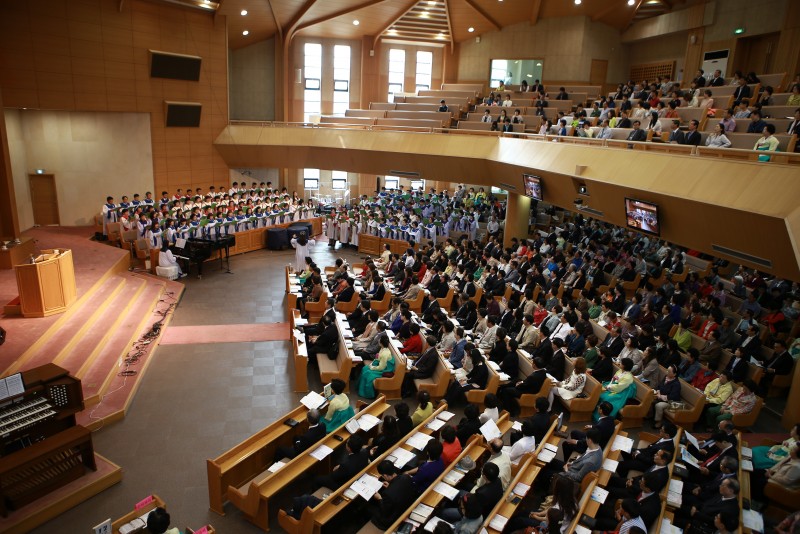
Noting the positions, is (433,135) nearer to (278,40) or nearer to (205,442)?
(278,40)

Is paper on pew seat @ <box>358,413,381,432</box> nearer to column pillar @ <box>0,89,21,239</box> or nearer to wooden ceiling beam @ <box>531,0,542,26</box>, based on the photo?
column pillar @ <box>0,89,21,239</box>

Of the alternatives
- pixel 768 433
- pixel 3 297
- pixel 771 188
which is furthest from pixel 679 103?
pixel 3 297

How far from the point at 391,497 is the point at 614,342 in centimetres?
593

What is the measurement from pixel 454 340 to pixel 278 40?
1928 centimetres

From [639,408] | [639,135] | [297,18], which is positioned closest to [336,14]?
[297,18]

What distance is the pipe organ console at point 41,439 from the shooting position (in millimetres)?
6445

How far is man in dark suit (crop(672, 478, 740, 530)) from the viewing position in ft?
19.1

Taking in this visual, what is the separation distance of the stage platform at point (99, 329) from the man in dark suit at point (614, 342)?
8.41 metres

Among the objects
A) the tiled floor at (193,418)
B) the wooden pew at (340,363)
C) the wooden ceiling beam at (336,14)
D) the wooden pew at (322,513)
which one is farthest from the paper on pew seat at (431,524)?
the wooden ceiling beam at (336,14)

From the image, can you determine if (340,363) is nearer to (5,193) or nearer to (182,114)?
(5,193)

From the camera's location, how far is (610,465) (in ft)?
22.0

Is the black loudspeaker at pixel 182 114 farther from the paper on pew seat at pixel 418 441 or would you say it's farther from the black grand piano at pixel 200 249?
the paper on pew seat at pixel 418 441

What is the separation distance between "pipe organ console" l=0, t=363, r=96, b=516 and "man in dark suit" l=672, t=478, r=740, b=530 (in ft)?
23.8

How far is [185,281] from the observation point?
1559 centimetres
